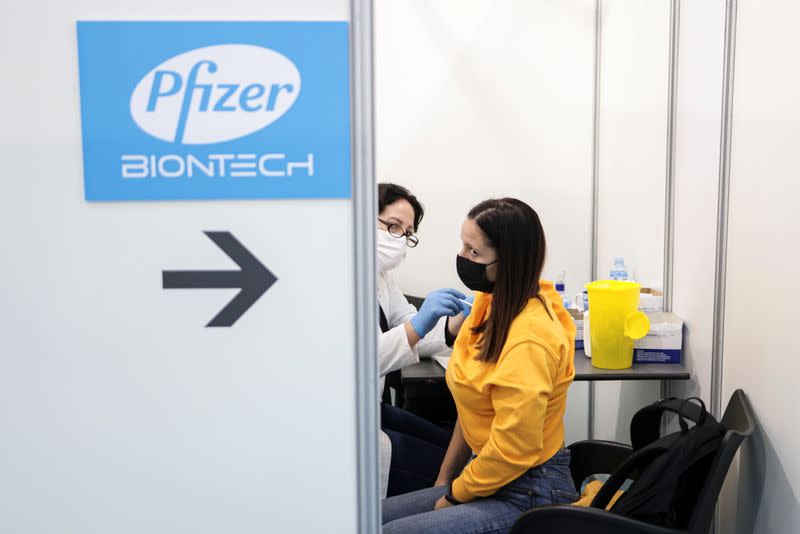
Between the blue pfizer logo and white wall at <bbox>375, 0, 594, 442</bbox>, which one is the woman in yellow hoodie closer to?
the blue pfizer logo

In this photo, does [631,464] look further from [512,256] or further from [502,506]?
[512,256]

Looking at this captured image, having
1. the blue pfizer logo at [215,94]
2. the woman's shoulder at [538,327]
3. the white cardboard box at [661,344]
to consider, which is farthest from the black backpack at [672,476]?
the blue pfizer logo at [215,94]

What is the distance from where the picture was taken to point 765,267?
5.45 feet

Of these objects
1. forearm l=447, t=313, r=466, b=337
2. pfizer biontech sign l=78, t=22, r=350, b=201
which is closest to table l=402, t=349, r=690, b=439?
forearm l=447, t=313, r=466, b=337

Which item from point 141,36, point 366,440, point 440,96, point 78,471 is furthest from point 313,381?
point 440,96

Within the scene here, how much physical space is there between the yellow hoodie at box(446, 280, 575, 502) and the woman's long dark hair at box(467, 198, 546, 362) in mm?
38

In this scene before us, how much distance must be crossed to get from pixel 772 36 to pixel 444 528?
4.46ft

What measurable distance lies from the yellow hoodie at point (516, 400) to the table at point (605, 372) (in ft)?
1.34

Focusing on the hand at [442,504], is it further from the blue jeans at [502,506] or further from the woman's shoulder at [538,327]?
the woman's shoulder at [538,327]

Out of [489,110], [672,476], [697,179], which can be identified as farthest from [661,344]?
[489,110]

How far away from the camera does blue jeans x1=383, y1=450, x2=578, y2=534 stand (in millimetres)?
1571

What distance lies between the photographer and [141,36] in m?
0.98

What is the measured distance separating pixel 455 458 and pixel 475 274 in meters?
0.53

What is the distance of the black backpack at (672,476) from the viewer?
1.36 m
